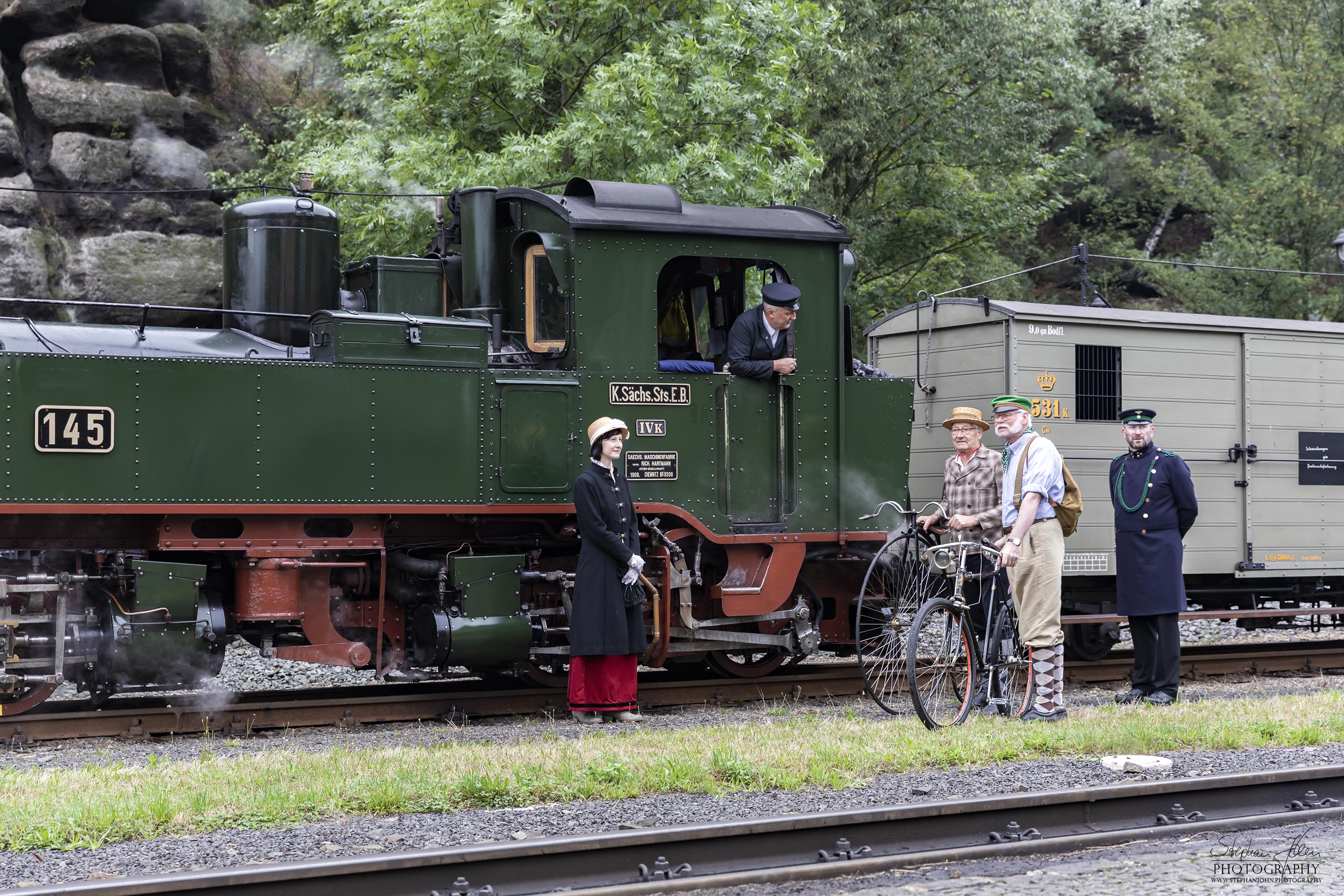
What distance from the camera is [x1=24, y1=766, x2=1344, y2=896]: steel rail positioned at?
4.13 meters

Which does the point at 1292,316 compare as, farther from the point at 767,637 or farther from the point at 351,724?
the point at 351,724

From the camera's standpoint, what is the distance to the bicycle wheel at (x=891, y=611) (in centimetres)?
805

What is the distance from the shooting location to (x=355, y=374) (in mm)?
7695

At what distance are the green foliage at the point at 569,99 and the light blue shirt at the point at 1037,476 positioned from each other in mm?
5591

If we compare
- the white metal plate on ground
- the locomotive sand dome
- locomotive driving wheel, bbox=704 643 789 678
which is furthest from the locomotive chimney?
the white metal plate on ground

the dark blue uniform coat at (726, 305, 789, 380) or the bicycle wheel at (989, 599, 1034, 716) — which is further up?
the dark blue uniform coat at (726, 305, 789, 380)

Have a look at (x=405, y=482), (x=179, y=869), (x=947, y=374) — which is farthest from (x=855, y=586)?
(x=179, y=869)

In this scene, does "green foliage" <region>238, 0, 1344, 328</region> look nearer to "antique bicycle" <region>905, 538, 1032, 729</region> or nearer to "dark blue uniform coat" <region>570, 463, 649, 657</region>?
"dark blue uniform coat" <region>570, 463, 649, 657</region>

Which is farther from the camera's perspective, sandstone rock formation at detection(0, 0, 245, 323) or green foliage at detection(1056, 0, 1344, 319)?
green foliage at detection(1056, 0, 1344, 319)

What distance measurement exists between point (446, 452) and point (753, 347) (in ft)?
7.32

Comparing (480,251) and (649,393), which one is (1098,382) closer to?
(649,393)

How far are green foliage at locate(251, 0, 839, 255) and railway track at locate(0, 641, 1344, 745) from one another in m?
5.26

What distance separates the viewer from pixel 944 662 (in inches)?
297

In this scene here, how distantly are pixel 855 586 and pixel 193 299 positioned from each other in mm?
11059
